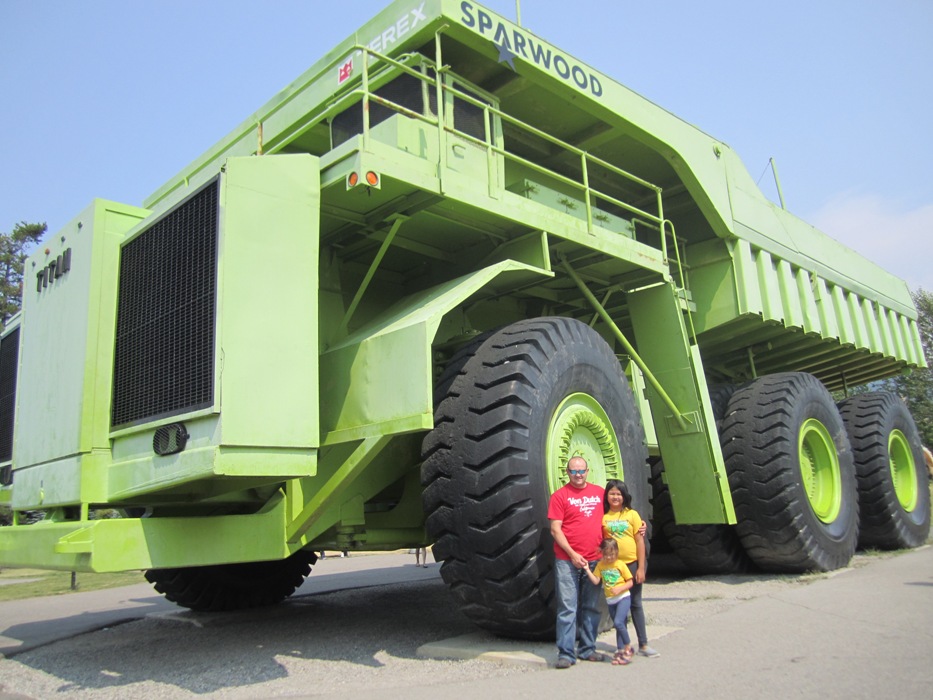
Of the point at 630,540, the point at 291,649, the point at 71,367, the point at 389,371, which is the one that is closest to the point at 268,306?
Result: the point at 389,371

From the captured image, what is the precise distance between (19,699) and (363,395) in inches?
109

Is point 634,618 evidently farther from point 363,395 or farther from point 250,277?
point 250,277

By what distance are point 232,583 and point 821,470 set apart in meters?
6.76

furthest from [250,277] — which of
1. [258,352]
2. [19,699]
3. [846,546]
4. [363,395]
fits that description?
[846,546]

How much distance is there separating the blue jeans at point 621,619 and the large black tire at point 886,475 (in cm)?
709

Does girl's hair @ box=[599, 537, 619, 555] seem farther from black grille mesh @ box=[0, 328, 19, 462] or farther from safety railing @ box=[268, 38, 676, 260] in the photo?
black grille mesh @ box=[0, 328, 19, 462]

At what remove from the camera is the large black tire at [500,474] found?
15.5 feet

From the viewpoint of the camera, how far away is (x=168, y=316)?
15.7 ft

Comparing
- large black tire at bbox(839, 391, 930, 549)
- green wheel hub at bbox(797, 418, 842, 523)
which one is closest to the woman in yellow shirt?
green wheel hub at bbox(797, 418, 842, 523)

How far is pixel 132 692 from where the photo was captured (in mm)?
4711

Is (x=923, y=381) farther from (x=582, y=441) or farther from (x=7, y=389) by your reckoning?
(x=7, y=389)

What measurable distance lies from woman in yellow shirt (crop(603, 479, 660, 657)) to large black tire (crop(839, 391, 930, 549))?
22.7ft

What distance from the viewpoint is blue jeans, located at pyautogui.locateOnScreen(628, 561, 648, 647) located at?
15.7ft

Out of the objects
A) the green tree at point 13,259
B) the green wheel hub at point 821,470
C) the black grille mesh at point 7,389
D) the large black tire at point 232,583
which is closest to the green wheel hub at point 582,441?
the large black tire at point 232,583
